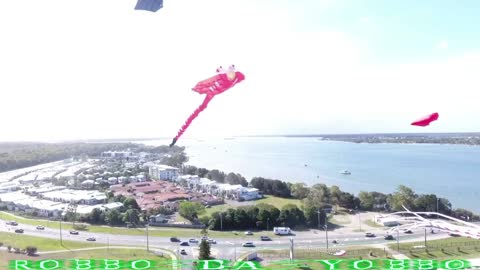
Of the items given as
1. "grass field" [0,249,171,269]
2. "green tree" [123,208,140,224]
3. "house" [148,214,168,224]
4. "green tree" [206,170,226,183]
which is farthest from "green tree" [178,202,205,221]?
"green tree" [206,170,226,183]

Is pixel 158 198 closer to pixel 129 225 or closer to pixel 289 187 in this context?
pixel 129 225

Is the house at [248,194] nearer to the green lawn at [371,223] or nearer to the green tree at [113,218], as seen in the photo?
the green lawn at [371,223]

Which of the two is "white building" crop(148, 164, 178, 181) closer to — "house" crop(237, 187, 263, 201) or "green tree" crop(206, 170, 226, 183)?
"green tree" crop(206, 170, 226, 183)

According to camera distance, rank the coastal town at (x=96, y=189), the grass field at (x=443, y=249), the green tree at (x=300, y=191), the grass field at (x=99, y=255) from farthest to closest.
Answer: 1. the green tree at (x=300, y=191)
2. the coastal town at (x=96, y=189)
3. the grass field at (x=443, y=249)
4. the grass field at (x=99, y=255)

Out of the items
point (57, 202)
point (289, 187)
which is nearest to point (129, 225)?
point (57, 202)

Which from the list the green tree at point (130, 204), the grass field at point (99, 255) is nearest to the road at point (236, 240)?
the grass field at point (99, 255)

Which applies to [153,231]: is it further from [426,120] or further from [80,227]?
[426,120]
